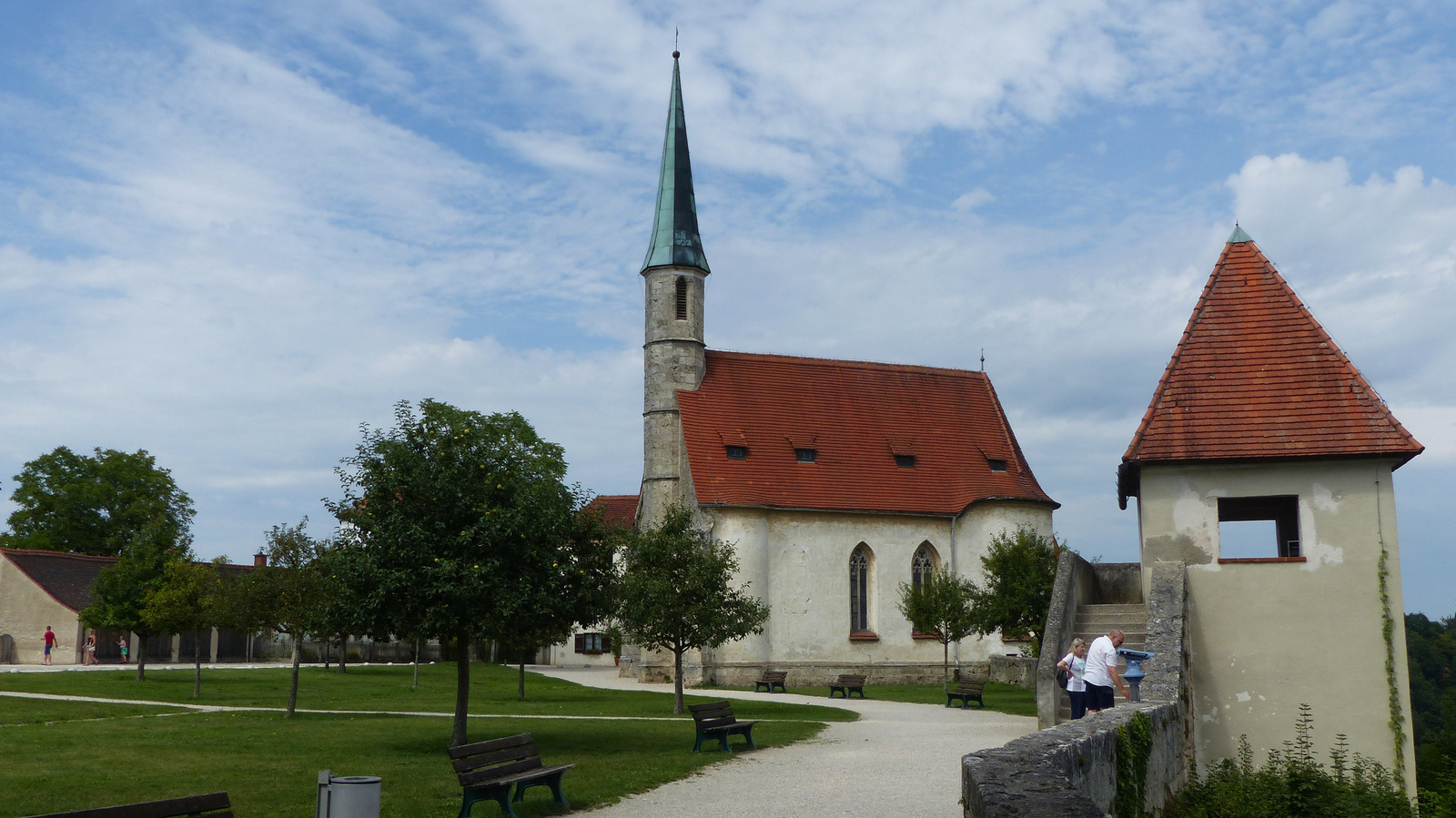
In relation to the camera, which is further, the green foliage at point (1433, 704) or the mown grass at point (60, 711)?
the mown grass at point (60, 711)

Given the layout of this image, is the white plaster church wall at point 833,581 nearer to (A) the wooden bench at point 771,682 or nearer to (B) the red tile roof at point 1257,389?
(A) the wooden bench at point 771,682

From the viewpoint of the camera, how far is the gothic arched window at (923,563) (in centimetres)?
4244

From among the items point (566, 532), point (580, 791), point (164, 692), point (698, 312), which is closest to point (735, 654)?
point (698, 312)

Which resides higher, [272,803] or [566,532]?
[566,532]

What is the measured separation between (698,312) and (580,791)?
30.8 m

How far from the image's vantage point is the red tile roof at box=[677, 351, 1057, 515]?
1623 inches

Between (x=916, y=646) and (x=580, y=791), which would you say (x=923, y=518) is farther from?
(x=580, y=791)

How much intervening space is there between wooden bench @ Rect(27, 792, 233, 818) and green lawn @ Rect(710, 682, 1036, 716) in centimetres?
2248

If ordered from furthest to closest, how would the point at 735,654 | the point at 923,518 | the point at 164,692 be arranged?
the point at 923,518 → the point at 735,654 → the point at 164,692

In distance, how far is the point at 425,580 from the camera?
1728 cm

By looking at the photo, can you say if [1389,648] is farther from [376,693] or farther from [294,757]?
[376,693]

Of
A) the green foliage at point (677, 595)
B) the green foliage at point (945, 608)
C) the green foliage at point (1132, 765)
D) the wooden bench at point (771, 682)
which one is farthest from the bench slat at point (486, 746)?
the wooden bench at point (771, 682)

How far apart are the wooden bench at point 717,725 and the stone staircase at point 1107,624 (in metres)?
5.08

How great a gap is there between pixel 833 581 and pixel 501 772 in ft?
97.1
